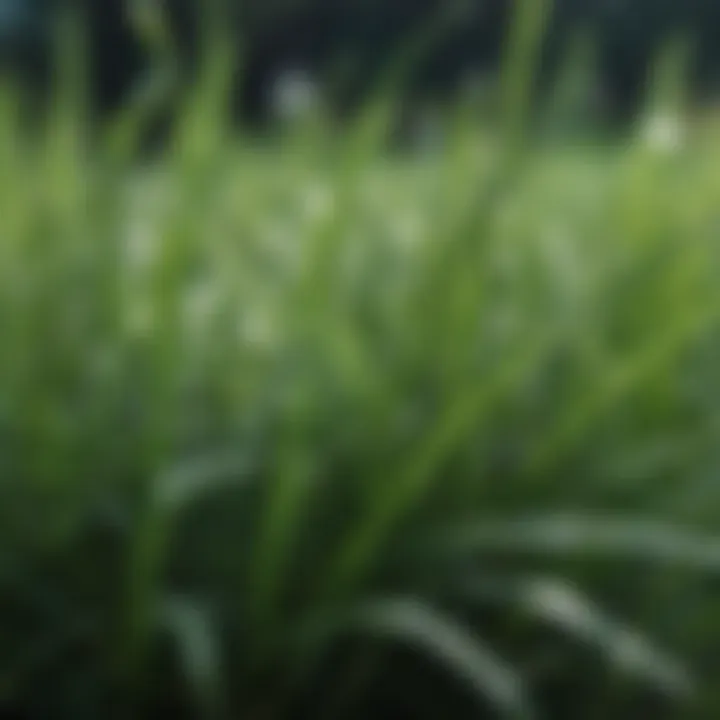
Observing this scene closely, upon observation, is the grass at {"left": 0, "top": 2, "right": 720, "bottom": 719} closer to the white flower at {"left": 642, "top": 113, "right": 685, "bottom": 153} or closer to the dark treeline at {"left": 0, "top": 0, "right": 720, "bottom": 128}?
the white flower at {"left": 642, "top": 113, "right": 685, "bottom": 153}

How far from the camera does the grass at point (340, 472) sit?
88 centimetres

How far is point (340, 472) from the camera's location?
0.94 m

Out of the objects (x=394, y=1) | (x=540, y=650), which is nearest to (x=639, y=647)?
(x=540, y=650)

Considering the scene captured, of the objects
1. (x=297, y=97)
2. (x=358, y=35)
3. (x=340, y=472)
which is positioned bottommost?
(x=340, y=472)

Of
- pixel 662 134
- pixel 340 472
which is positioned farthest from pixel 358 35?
pixel 340 472

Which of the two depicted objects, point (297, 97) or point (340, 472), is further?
point (297, 97)

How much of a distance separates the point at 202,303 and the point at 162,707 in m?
0.24

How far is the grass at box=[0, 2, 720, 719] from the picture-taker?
0.88 meters

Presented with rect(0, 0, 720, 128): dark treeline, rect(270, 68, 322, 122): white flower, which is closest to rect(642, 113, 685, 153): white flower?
rect(270, 68, 322, 122): white flower

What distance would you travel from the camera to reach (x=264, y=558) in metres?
0.87

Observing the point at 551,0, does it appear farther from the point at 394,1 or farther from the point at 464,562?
the point at 394,1

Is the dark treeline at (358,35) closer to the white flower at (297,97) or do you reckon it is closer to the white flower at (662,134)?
the white flower at (297,97)

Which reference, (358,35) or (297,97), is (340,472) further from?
(358,35)

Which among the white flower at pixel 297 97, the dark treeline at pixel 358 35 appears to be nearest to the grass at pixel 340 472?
the white flower at pixel 297 97
